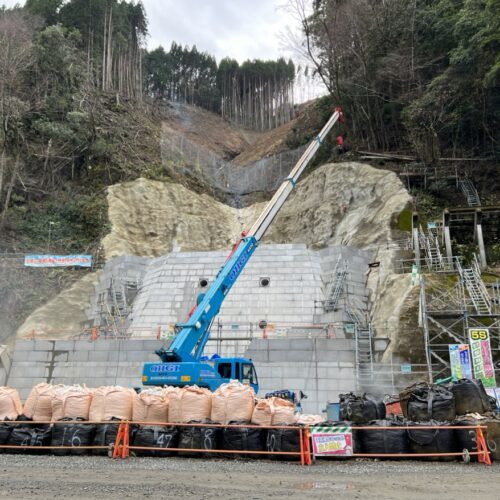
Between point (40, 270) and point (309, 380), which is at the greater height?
point (40, 270)

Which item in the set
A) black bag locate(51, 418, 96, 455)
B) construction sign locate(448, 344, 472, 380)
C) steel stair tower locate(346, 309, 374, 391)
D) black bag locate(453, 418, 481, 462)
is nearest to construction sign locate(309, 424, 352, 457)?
black bag locate(453, 418, 481, 462)

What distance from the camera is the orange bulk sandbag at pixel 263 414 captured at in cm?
923

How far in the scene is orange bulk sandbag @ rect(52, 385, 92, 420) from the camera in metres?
9.87

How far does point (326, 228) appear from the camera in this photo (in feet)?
104

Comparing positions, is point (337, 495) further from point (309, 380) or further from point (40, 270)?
point (40, 270)

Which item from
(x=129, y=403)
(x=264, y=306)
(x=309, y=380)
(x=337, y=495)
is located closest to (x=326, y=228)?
(x=264, y=306)

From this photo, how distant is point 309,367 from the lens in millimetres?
17688

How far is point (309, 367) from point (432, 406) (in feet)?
Result: 26.0

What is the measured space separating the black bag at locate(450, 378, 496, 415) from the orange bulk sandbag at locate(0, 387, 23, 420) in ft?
28.9

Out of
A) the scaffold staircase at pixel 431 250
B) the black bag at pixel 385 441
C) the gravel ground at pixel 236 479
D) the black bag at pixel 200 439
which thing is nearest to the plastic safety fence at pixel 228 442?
the black bag at pixel 200 439

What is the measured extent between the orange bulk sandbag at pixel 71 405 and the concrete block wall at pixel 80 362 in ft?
28.5

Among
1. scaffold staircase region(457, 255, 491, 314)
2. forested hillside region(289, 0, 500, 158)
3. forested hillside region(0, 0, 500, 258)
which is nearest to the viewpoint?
scaffold staircase region(457, 255, 491, 314)

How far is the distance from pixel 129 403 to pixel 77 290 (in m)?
17.9

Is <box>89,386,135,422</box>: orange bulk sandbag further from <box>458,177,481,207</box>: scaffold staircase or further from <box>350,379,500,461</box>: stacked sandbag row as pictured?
<box>458,177,481,207</box>: scaffold staircase
